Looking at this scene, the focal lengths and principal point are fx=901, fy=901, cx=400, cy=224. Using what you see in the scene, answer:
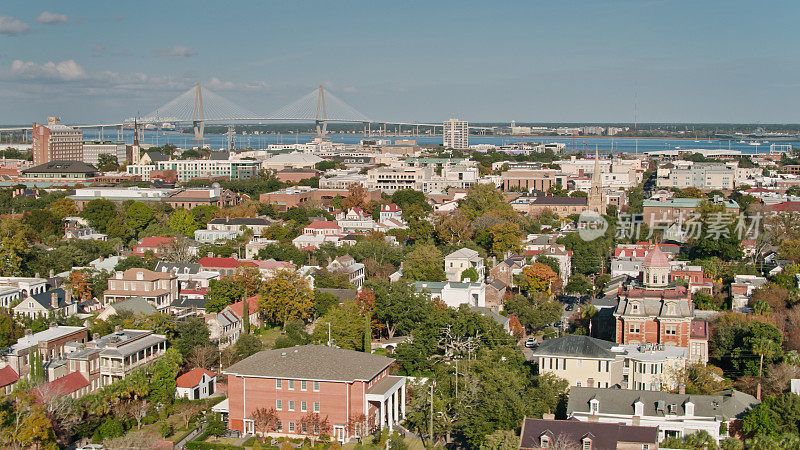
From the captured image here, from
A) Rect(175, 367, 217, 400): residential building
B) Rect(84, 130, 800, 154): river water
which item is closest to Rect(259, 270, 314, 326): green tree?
Rect(175, 367, 217, 400): residential building

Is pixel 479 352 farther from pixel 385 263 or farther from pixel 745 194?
pixel 745 194

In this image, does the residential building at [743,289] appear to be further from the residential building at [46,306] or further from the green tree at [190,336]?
the residential building at [46,306]

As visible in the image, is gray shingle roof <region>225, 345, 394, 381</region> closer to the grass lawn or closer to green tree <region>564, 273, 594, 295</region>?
the grass lawn

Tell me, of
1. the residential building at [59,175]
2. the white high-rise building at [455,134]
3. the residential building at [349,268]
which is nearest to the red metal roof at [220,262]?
the residential building at [349,268]

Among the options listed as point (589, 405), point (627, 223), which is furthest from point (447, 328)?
point (627, 223)

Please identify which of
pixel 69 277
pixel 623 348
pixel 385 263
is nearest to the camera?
pixel 623 348
